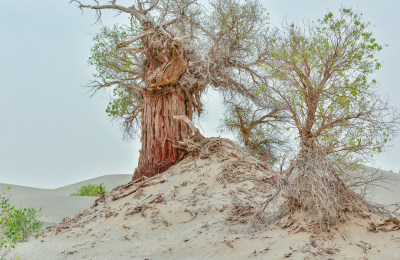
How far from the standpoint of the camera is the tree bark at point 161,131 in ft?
30.0

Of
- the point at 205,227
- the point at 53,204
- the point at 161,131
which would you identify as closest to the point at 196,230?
the point at 205,227

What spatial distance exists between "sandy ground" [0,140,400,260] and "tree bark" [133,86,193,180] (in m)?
0.63

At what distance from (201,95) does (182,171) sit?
332 centimetres

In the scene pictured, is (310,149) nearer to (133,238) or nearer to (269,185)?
(269,185)

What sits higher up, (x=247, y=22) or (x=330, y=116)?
(x=247, y=22)

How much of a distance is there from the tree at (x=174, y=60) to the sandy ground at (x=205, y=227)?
1.27m

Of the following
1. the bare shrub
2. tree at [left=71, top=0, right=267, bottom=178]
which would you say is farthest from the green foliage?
the bare shrub

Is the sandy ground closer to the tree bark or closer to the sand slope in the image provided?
the tree bark

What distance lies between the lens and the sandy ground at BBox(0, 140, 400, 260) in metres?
4.09

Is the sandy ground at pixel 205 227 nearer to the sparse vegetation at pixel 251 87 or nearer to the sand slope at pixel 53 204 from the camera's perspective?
the sparse vegetation at pixel 251 87

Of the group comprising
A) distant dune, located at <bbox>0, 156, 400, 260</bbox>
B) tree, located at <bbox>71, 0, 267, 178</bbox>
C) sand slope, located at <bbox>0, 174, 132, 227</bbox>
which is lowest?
distant dune, located at <bbox>0, 156, 400, 260</bbox>

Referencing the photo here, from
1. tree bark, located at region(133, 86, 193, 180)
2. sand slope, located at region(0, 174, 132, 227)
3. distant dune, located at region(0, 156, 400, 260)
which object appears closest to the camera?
distant dune, located at region(0, 156, 400, 260)

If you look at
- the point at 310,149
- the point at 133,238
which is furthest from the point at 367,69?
the point at 133,238

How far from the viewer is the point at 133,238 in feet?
18.8
